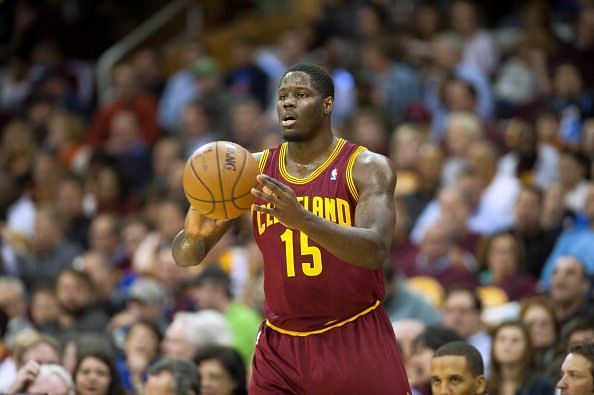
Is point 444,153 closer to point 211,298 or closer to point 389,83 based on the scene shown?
point 389,83

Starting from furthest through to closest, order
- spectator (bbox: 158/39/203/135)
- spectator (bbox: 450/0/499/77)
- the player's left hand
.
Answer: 1. spectator (bbox: 158/39/203/135)
2. spectator (bbox: 450/0/499/77)
3. the player's left hand

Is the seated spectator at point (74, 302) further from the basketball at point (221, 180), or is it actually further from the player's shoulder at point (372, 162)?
the player's shoulder at point (372, 162)

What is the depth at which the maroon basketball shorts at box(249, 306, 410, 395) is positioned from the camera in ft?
18.4

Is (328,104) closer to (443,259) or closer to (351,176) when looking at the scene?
(351,176)

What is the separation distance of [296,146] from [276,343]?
0.92 metres

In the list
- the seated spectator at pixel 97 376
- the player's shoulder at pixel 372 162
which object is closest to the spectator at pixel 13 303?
the seated spectator at pixel 97 376

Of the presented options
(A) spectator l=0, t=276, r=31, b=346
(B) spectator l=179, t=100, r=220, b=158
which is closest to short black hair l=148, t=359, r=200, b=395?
(A) spectator l=0, t=276, r=31, b=346

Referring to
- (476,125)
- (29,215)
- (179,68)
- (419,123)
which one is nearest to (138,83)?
(179,68)

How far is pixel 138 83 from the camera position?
51.0ft

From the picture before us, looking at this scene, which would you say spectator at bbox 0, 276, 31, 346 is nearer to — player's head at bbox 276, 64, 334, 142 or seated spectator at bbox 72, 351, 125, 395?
seated spectator at bbox 72, 351, 125, 395

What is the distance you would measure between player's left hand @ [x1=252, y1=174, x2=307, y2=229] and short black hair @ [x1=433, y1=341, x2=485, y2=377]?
202 centimetres

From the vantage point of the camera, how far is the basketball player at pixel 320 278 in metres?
5.59

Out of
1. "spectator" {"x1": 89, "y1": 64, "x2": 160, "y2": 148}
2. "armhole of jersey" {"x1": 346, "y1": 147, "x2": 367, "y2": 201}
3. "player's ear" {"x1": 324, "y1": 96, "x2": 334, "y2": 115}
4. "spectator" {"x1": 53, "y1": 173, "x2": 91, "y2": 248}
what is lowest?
"armhole of jersey" {"x1": 346, "y1": 147, "x2": 367, "y2": 201}

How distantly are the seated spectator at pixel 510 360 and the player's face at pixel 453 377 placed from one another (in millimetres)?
1459
